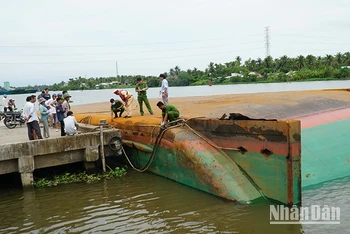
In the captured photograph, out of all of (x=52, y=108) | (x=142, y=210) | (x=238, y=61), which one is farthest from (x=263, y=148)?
(x=238, y=61)

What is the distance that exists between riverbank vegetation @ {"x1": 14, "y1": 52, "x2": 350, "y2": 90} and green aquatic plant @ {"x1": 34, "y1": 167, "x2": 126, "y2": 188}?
65.7 metres

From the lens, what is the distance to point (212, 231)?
7.29 metres

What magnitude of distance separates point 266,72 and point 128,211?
3129 inches

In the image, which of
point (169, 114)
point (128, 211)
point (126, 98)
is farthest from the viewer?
point (126, 98)

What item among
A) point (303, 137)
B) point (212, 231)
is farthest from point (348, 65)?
point (212, 231)

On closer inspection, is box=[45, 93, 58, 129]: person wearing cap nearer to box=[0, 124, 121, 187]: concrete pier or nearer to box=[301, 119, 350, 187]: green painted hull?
box=[0, 124, 121, 187]: concrete pier

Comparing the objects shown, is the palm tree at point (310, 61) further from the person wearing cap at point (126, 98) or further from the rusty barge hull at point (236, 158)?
the rusty barge hull at point (236, 158)

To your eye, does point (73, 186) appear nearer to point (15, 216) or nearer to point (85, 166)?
point (85, 166)

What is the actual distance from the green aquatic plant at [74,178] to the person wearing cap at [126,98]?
94.8 inches

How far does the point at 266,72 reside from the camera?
275 ft

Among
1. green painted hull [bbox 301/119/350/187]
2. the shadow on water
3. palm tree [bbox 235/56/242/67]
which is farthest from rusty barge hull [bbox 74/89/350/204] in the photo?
palm tree [bbox 235/56/242/67]

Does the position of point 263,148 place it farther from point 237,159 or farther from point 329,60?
point 329,60

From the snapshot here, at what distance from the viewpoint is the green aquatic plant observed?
10.8 m

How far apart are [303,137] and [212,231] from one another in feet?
17.6
